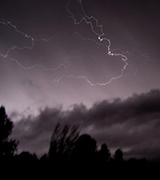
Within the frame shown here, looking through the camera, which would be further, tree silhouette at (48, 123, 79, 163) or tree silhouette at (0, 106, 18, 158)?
tree silhouette at (0, 106, 18, 158)

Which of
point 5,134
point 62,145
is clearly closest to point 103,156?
point 62,145

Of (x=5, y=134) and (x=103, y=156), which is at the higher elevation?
(x=5, y=134)

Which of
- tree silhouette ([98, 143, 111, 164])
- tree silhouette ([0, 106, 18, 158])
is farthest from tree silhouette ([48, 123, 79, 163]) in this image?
tree silhouette ([0, 106, 18, 158])

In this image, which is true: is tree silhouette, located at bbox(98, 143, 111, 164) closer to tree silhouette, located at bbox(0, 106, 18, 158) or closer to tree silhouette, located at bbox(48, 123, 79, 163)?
tree silhouette, located at bbox(48, 123, 79, 163)

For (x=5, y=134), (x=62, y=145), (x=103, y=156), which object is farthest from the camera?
(x=5, y=134)

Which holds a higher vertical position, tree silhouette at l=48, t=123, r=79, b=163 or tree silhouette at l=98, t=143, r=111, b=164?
tree silhouette at l=48, t=123, r=79, b=163

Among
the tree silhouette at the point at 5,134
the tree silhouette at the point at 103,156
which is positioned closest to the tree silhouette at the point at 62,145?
the tree silhouette at the point at 103,156

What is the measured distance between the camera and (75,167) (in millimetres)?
3240

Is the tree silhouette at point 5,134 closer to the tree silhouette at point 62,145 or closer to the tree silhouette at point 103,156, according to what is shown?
the tree silhouette at point 103,156

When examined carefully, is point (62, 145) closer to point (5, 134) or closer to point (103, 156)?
point (103, 156)

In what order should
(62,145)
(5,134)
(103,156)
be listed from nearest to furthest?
(62,145), (103,156), (5,134)

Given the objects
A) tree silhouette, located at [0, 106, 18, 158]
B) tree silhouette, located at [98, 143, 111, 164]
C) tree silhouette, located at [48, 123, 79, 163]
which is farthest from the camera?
tree silhouette, located at [0, 106, 18, 158]

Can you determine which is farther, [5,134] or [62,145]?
[5,134]

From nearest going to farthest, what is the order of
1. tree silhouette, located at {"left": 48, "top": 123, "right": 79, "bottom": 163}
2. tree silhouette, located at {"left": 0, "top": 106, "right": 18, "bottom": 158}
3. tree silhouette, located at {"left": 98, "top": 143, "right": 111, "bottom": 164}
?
tree silhouette, located at {"left": 48, "top": 123, "right": 79, "bottom": 163} → tree silhouette, located at {"left": 98, "top": 143, "right": 111, "bottom": 164} → tree silhouette, located at {"left": 0, "top": 106, "right": 18, "bottom": 158}
